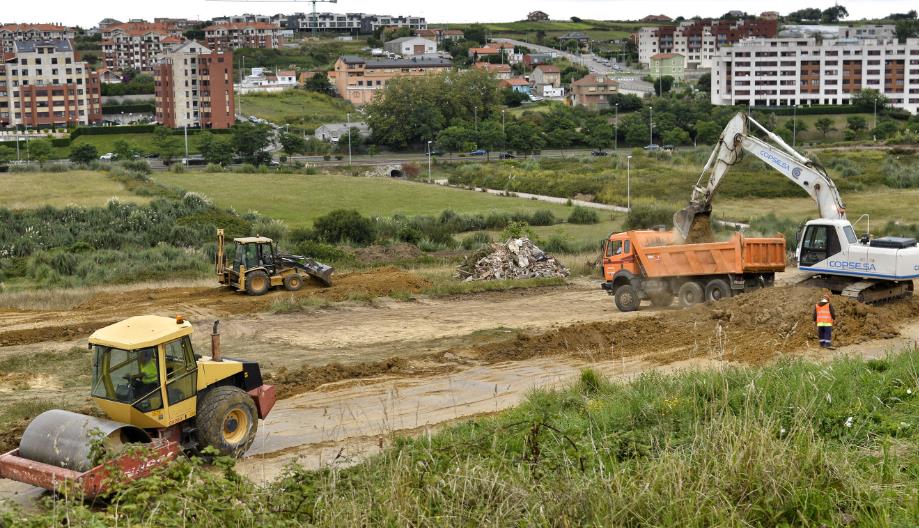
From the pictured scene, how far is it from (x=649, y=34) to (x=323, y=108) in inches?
3000

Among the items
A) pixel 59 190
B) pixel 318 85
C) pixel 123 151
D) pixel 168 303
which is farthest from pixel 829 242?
pixel 318 85

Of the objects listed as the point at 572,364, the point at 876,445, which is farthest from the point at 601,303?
the point at 876,445

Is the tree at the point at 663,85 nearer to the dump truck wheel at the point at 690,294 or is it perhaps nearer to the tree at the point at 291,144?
the tree at the point at 291,144

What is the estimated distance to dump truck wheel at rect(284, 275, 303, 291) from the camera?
3133cm

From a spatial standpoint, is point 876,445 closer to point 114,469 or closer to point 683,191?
point 114,469

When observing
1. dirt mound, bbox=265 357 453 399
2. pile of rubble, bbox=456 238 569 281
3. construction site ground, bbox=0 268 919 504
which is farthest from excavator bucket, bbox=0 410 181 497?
pile of rubble, bbox=456 238 569 281

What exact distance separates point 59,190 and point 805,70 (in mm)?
100721

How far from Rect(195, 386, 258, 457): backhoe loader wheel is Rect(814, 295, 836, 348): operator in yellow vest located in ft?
38.0

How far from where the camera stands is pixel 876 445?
462 inches

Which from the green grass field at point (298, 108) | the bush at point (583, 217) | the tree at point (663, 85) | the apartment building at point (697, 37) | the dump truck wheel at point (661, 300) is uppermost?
the apartment building at point (697, 37)

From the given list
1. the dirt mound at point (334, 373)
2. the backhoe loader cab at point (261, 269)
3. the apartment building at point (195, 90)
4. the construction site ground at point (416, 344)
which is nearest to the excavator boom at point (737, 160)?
the construction site ground at point (416, 344)

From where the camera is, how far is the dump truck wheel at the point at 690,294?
26.8 m

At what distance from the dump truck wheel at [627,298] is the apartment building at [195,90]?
9397cm

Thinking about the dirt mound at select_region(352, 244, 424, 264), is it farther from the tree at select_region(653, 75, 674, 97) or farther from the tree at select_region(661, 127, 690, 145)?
the tree at select_region(653, 75, 674, 97)
